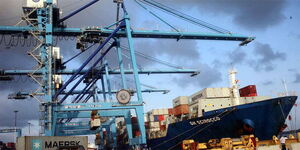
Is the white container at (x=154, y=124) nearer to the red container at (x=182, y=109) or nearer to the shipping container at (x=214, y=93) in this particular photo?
the red container at (x=182, y=109)

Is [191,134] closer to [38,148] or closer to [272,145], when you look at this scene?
[272,145]

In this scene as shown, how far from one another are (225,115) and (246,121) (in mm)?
1722

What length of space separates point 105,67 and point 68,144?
2636 cm

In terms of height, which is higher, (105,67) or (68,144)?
(105,67)

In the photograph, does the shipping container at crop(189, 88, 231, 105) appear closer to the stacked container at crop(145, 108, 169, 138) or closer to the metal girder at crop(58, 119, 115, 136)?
the stacked container at crop(145, 108, 169, 138)

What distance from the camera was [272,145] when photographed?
16.3 metres

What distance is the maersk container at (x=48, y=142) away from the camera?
16.4 metres

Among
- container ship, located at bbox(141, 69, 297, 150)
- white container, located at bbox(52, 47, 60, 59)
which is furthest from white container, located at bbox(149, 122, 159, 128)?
white container, located at bbox(52, 47, 60, 59)

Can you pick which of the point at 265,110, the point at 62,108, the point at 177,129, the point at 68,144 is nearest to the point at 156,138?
the point at 177,129

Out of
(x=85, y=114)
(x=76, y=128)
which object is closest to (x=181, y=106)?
(x=85, y=114)

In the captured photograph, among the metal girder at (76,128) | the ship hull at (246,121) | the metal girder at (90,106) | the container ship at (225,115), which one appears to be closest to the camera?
the ship hull at (246,121)

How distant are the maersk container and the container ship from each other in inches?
442

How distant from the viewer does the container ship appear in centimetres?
2362

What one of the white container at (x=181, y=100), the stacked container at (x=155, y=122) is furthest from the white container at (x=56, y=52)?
the white container at (x=181, y=100)
